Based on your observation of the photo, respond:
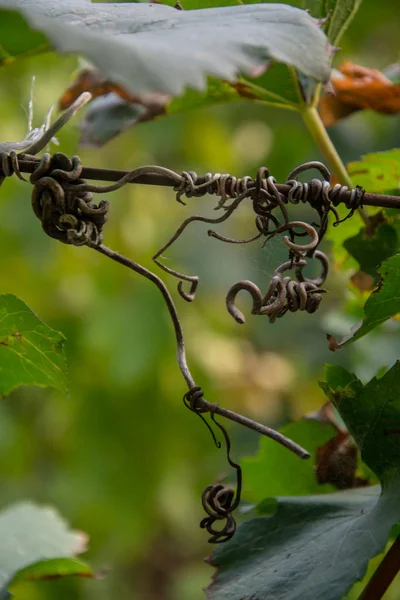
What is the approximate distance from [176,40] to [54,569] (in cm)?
52

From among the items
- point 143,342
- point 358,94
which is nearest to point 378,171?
point 358,94

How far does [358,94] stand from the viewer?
2.69 ft

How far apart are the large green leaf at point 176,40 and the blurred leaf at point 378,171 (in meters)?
0.24

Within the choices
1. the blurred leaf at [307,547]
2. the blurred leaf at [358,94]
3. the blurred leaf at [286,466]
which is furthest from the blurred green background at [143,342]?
the blurred leaf at [307,547]

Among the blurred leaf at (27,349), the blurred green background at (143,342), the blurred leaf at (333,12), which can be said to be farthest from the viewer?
the blurred green background at (143,342)

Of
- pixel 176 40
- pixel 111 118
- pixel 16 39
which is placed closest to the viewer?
pixel 176 40

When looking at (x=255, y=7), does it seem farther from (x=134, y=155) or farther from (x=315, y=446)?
(x=134, y=155)

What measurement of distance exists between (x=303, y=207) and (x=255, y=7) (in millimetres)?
1461

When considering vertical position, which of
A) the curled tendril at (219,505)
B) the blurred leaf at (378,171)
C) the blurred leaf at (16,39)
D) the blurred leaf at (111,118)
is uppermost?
the blurred leaf at (16,39)

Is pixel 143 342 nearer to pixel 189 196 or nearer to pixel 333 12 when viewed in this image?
pixel 333 12

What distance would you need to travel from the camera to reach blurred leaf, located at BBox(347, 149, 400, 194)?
684 millimetres

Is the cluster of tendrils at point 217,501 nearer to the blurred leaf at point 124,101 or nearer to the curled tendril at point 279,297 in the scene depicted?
the curled tendril at point 279,297

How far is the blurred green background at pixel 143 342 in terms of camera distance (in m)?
2.01

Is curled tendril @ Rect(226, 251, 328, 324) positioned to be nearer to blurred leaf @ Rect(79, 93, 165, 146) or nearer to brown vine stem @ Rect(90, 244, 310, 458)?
brown vine stem @ Rect(90, 244, 310, 458)
